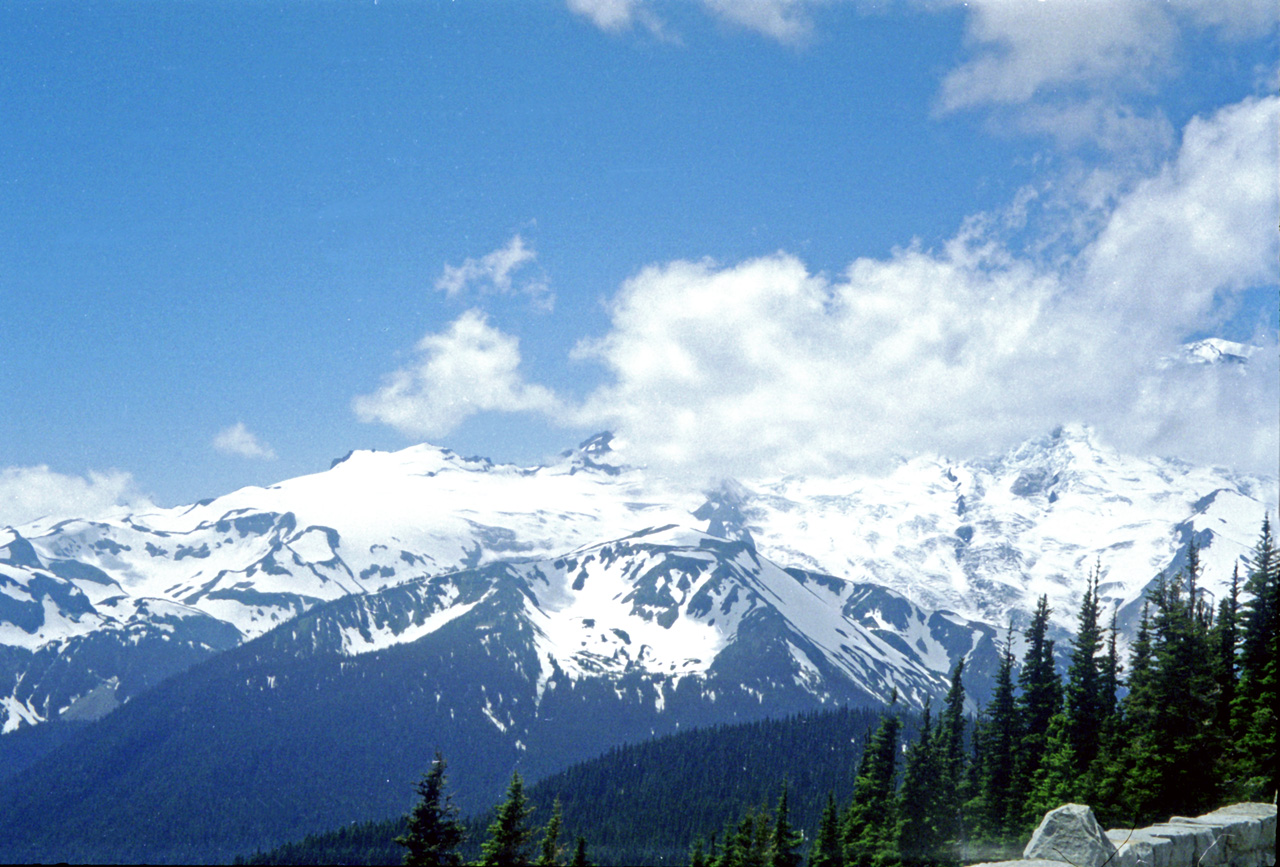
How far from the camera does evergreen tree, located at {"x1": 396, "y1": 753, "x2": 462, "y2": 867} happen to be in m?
32.4

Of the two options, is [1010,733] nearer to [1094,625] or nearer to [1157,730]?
[1094,625]

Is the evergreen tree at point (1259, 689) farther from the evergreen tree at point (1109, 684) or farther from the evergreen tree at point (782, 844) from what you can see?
the evergreen tree at point (782, 844)

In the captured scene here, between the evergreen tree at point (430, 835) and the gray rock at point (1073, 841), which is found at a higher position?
the gray rock at point (1073, 841)

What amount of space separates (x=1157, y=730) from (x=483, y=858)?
82.5 feet

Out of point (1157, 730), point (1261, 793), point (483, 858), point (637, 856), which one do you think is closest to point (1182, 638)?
point (1157, 730)

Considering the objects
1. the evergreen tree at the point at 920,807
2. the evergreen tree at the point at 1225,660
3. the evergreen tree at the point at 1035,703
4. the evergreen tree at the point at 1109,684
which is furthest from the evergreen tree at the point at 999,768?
the evergreen tree at the point at 1225,660

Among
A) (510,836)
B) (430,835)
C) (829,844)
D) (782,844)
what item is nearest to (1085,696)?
(829,844)

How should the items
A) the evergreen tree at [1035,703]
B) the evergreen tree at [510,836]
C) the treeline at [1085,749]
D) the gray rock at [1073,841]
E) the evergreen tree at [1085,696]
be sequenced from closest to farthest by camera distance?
the gray rock at [1073,841]
the treeline at [1085,749]
the evergreen tree at [510,836]
the evergreen tree at [1085,696]
the evergreen tree at [1035,703]

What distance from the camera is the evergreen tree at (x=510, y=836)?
1401 inches

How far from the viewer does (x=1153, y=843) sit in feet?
39.3

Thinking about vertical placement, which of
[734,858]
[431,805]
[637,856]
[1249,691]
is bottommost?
[637,856]

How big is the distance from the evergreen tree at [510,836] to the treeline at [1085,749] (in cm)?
1729

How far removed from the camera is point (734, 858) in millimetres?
58906

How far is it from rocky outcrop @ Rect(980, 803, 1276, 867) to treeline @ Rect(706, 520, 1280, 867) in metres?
10.5
